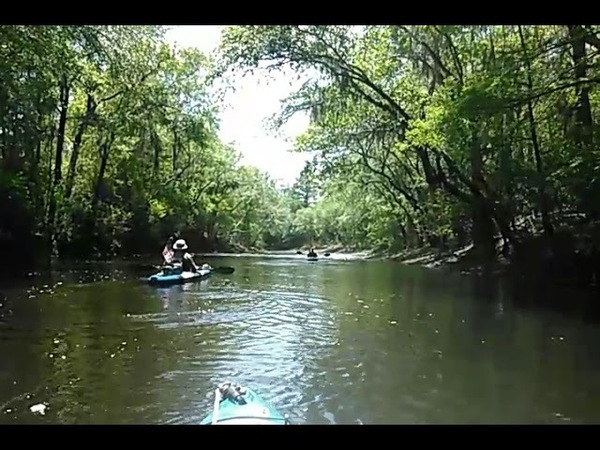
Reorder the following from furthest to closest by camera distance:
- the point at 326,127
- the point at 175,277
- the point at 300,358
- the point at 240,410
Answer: the point at 326,127 < the point at 175,277 < the point at 300,358 < the point at 240,410

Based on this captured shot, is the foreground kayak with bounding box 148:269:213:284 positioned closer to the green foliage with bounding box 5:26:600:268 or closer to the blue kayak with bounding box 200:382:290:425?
the green foliage with bounding box 5:26:600:268

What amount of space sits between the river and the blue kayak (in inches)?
19.1

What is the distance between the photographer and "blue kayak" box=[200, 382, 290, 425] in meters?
3.20

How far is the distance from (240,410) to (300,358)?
2.49 meters

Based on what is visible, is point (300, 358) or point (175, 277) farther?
point (175, 277)

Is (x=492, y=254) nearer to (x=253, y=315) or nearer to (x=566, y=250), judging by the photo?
(x=566, y=250)

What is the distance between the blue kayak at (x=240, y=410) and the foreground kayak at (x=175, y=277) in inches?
329

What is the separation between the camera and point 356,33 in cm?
1488

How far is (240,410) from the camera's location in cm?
331

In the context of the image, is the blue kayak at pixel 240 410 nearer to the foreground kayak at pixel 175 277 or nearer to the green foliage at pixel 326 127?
the green foliage at pixel 326 127

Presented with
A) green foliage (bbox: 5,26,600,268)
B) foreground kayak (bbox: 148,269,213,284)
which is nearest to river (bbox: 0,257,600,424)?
foreground kayak (bbox: 148,269,213,284)

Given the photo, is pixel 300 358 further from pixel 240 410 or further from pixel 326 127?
pixel 326 127

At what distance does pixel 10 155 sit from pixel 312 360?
495 inches

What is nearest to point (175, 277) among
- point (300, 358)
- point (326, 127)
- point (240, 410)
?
point (300, 358)
